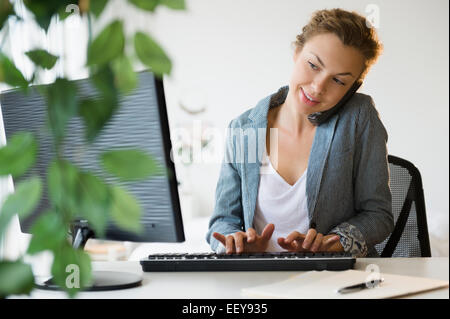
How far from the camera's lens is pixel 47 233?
27cm

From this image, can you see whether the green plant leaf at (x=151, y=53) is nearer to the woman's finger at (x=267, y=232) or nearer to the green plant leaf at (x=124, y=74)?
the green plant leaf at (x=124, y=74)

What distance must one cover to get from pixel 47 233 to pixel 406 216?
1.36 m

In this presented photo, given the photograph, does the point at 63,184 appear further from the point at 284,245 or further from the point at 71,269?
the point at 284,245

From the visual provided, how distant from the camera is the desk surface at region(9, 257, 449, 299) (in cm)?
81

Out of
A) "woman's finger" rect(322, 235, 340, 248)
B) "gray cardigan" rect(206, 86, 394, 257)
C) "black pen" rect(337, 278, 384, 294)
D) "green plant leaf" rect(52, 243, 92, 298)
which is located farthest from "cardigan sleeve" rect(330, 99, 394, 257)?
"green plant leaf" rect(52, 243, 92, 298)

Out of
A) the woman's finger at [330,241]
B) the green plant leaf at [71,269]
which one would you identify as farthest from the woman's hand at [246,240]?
the green plant leaf at [71,269]

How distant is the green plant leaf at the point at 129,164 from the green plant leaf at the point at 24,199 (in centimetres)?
3

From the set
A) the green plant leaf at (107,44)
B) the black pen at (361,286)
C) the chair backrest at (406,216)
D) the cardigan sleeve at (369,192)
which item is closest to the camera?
the green plant leaf at (107,44)

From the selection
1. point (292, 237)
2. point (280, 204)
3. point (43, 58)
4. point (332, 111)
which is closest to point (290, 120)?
point (332, 111)

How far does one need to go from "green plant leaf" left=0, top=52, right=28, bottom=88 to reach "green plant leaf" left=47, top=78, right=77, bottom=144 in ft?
0.11

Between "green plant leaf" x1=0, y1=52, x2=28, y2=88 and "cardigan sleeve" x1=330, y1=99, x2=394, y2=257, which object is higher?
"green plant leaf" x1=0, y1=52, x2=28, y2=88

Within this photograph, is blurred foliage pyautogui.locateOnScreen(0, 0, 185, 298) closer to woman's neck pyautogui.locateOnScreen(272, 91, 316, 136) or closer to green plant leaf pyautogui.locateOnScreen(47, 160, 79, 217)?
green plant leaf pyautogui.locateOnScreen(47, 160, 79, 217)

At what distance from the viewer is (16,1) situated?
31cm

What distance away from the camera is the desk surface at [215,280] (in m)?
0.81
